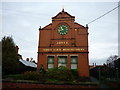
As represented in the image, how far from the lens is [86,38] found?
24.8m

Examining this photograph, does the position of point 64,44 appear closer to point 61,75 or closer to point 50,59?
point 50,59

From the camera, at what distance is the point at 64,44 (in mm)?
24969

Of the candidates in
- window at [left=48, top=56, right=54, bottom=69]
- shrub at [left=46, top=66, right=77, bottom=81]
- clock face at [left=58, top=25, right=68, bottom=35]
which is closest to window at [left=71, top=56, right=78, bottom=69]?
window at [left=48, top=56, right=54, bottom=69]

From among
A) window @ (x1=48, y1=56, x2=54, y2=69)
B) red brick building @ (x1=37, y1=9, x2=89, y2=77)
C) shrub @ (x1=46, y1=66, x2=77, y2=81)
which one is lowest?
shrub @ (x1=46, y1=66, x2=77, y2=81)

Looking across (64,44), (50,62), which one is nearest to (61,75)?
(50,62)

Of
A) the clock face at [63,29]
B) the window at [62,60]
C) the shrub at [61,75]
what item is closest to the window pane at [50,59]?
the window at [62,60]

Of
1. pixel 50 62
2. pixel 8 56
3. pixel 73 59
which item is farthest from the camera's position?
pixel 50 62

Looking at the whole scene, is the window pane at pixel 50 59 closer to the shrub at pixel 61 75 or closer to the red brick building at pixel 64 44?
the red brick building at pixel 64 44

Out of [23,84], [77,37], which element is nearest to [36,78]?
[23,84]

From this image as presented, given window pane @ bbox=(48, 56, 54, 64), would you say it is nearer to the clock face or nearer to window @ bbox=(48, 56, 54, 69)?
window @ bbox=(48, 56, 54, 69)

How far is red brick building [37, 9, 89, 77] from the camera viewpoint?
24203mm

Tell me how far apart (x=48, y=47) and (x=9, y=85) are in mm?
10898

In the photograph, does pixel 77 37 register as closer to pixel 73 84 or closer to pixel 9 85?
pixel 73 84

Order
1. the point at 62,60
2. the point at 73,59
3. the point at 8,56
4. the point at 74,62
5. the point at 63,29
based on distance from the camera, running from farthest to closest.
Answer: the point at 63,29
the point at 62,60
the point at 73,59
the point at 74,62
the point at 8,56
